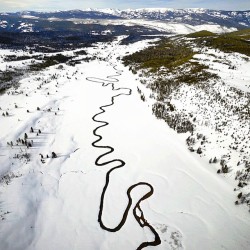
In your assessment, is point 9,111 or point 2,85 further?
point 2,85

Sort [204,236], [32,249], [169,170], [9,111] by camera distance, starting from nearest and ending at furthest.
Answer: [32,249], [204,236], [169,170], [9,111]

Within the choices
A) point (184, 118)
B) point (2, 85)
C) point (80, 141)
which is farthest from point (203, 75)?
point (2, 85)

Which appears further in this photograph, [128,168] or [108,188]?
[128,168]

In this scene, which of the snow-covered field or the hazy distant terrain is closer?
the snow-covered field

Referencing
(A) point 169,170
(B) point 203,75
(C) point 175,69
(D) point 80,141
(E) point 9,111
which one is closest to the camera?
(A) point 169,170

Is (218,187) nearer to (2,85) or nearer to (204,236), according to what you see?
(204,236)

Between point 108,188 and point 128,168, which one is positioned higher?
point 128,168

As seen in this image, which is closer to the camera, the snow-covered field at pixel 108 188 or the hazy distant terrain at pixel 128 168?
the snow-covered field at pixel 108 188

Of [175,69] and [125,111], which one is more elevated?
[175,69]
